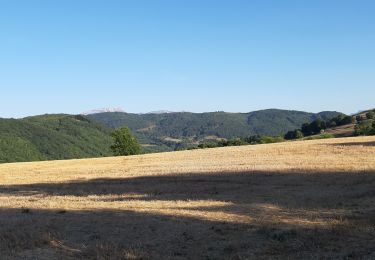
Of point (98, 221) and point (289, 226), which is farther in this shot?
point (98, 221)

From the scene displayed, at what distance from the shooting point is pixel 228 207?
22.9 meters

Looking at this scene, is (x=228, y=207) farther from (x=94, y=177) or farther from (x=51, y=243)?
(x=94, y=177)

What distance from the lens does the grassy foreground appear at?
15.1 metres

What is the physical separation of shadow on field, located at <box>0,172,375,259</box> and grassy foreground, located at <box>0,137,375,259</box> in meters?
0.04

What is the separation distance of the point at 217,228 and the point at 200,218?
211cm

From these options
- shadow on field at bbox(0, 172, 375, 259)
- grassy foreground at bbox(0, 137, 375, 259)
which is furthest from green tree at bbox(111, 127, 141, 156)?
shadow on field at bbox(0, 172, 375, 259)

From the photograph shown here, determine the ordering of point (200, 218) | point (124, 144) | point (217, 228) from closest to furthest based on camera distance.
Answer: point (217, 228), point (200, 218), point (124, 144)

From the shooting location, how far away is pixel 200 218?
19.8m

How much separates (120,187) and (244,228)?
758 inches

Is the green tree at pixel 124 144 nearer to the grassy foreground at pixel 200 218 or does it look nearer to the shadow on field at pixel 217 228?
the grassy foreground at pixel 200 218

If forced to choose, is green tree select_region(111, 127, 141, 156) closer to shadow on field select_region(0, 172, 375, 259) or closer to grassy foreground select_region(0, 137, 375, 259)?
grassy foreground select_region(0, 137, 375, 259)

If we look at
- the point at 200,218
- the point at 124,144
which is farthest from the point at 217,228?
the point at 124,144

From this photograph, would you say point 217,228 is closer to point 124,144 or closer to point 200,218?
point 200,218

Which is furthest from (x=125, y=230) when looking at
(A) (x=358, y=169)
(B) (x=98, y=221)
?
(A) (x=358, y=169)
